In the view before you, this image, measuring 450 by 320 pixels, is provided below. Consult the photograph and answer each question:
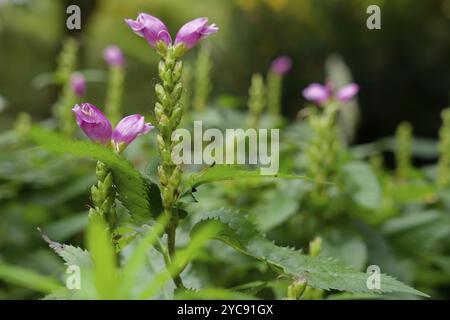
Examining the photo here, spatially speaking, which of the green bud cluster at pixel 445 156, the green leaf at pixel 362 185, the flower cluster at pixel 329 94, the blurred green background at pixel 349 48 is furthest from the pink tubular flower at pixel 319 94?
the blurred green background at pixel 349 48

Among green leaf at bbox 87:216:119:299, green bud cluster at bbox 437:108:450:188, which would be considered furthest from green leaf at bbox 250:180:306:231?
green leaf at bbox 87:216:119:299

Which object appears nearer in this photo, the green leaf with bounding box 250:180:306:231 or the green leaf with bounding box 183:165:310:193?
the green leaf with bounding box 183:165:310:193

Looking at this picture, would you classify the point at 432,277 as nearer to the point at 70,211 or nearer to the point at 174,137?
the point at 70,211

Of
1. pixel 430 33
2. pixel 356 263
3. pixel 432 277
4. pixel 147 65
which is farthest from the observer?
pixel 147 65

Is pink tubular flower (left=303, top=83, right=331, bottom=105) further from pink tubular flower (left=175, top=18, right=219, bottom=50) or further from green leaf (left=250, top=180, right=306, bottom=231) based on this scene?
pink tubular flower (left=175, top=18, right=219, bottom=50)

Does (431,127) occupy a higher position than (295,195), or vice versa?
(431,127)

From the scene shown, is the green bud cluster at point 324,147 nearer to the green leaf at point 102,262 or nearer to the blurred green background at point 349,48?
the green leaf at point 102,262
